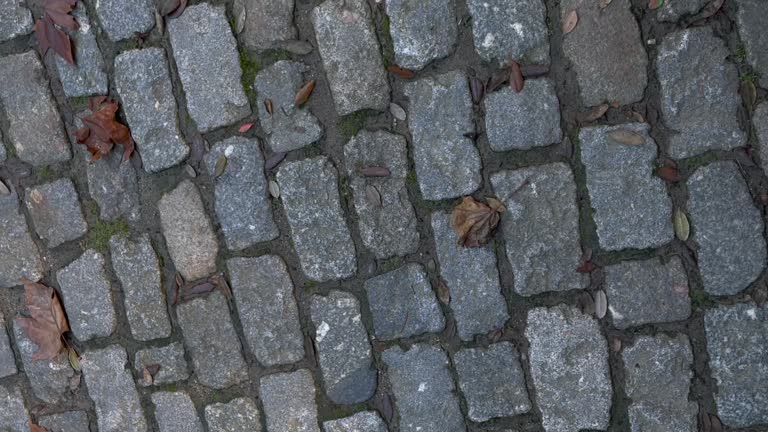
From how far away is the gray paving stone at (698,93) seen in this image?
2354 millimetres

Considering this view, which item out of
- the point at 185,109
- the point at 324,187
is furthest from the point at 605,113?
the point at 185,109

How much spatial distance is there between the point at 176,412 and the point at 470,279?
1266mm

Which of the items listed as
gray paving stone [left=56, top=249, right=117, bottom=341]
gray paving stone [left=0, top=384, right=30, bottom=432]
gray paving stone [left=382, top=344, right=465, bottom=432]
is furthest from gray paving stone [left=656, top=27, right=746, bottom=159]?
gray paving stone [left=0, top=384, right=30, bottom=432]

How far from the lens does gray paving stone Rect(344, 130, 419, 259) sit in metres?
2.56

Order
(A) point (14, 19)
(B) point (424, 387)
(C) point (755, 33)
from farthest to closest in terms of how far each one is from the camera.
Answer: (A) point (14, 19), (B) point (424, 387), (C) point (755, 33)

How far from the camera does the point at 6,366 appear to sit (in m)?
2.98

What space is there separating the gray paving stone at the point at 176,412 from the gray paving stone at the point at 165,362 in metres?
0.06

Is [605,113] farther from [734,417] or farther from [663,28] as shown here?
[734,417]

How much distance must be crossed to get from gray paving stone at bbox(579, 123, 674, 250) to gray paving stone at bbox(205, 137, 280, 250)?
114 cm

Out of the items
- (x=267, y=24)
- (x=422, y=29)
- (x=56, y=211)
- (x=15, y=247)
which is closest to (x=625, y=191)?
(x=422, y=29)

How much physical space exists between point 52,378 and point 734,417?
8.41ft

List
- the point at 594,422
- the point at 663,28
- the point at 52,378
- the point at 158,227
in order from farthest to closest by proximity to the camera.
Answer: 1. the point at 52,378
2. the point at 158,227
3. the point at 594,422
4. the point at 663,28

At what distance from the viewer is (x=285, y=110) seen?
102 inches

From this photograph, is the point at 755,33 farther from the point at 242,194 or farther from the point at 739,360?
the point at 242,194
